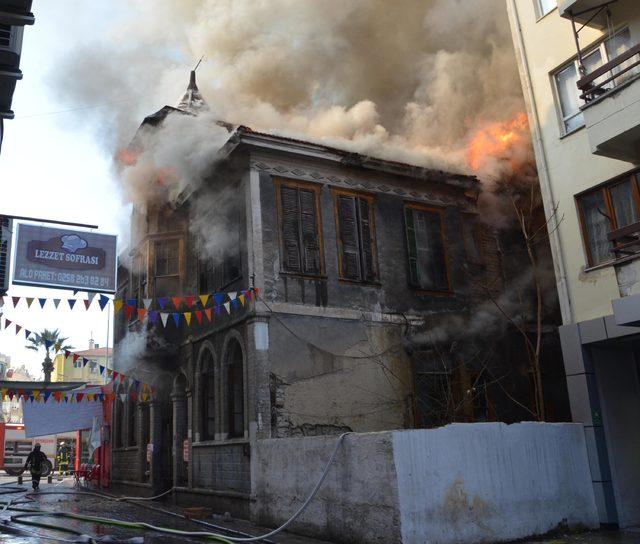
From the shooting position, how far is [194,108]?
19.3m

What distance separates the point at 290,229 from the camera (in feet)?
48.0

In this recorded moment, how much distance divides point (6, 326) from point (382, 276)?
8.63m

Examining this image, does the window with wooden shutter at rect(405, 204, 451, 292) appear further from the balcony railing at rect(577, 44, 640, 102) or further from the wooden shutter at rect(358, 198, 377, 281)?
the balcony railing at rect(577, 44, 640, 102)

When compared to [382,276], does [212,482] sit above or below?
below

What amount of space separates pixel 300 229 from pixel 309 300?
1666 millimetres

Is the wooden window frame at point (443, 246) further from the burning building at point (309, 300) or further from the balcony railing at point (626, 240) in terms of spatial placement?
the balcony railing at point (626, 240)

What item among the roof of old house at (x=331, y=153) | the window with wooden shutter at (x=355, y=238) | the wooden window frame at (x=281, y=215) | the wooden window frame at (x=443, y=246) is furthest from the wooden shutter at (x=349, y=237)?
the wooden window frame at (x=443, y=246)

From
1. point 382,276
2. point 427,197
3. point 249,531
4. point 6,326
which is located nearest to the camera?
point 249,531

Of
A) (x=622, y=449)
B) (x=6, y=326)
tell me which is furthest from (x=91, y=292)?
(x=622, y=449)

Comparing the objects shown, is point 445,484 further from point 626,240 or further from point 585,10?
point 585,10

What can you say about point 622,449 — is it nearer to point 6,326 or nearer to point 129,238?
point 6,326

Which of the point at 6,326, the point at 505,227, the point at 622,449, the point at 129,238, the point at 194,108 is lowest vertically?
the point at 622,449

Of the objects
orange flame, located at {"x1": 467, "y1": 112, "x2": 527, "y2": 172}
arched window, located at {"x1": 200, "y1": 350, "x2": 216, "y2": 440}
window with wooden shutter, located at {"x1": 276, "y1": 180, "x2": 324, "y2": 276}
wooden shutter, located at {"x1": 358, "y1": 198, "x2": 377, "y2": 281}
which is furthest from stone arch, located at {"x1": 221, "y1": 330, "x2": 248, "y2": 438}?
orange flame, located at {"x1": 467, "y1": 112, "x2": 527, "y2": 172}

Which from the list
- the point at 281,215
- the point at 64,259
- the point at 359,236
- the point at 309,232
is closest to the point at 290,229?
the point at 281,215
